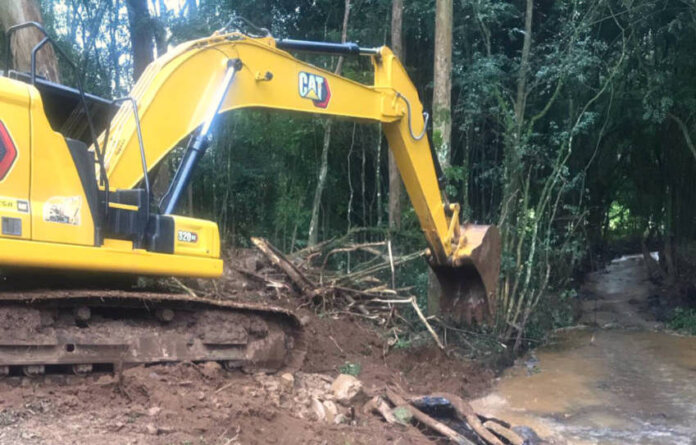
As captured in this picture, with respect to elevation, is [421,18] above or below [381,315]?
above

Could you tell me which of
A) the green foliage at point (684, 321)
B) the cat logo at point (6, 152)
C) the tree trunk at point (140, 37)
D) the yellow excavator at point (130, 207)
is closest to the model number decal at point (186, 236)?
the yellow excavator at point (130, 207)

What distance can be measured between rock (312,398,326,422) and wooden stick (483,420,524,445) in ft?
4.73

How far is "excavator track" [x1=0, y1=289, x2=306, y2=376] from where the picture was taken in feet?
16.2

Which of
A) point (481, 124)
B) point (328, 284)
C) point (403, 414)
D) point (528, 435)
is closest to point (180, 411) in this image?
point (403, 414)

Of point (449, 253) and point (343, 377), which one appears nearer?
point (343, 377)

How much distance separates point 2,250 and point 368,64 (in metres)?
10.7

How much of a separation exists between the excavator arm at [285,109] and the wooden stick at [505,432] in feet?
6.88

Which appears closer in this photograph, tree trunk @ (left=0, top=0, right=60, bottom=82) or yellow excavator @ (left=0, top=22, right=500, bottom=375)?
yellow excavator @ (left=0, top=22, right=500, bottom=375)

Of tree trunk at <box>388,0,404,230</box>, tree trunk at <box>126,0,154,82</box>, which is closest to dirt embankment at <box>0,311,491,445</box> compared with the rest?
tree trunk at <box>388,0,404,230</box>

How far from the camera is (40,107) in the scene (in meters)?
4.82

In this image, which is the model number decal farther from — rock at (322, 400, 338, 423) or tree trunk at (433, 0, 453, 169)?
tree trunk at (433, 0, 453, 169)

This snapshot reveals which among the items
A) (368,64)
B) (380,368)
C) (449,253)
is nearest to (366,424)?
(380,368)

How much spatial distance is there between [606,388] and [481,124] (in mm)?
6713

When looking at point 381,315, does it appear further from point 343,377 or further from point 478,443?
point 478,443
